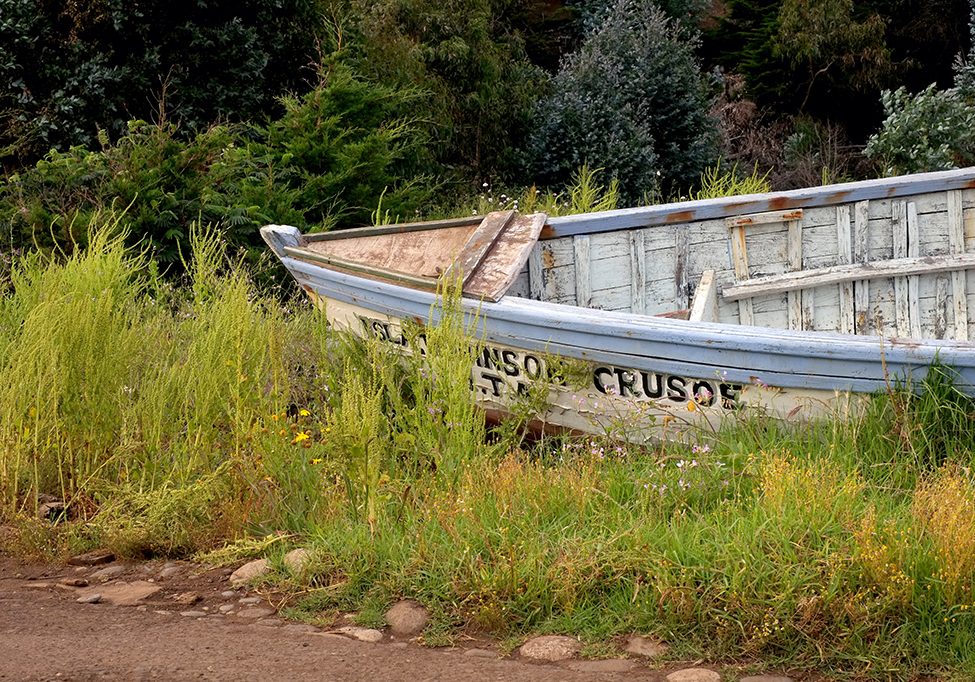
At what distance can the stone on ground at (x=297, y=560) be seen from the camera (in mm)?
4011

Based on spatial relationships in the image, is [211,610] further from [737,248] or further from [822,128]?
[822,128]

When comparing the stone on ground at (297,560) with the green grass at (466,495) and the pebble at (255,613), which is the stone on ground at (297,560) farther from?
the pebble at (255,613)

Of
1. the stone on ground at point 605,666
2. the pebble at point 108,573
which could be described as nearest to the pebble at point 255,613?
the pebble at point 108,573

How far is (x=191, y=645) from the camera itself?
3584mm

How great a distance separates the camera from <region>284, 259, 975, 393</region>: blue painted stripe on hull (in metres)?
4.18

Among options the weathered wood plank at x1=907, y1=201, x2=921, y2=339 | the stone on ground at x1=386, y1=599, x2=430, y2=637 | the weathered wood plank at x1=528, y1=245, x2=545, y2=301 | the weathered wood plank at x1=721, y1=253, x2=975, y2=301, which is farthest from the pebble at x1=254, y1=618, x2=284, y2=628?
the weathered wood plank at x1=907, y1=201, x2=921, y2=339

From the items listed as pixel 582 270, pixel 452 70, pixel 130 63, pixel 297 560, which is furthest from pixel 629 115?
pixel 297 560

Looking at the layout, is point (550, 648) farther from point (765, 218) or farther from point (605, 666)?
point (765, 218)

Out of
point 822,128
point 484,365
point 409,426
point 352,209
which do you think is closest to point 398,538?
point 409,426

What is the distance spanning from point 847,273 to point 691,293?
99 cm

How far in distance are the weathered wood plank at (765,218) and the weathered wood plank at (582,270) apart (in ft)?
3.18

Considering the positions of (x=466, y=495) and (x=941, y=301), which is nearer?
(x=466, y=495)

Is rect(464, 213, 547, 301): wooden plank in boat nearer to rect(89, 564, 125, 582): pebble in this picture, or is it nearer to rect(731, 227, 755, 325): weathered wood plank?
rect(731, 227, 755, 325): weathered wood plank

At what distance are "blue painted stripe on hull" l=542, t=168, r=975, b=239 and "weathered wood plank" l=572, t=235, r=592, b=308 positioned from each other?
0.06 metres
